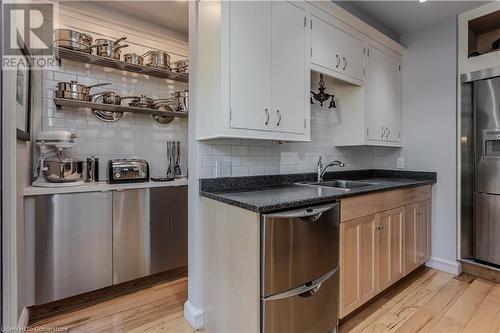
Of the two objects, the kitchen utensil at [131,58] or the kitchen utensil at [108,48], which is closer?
the kitchen utensil at [108,48]

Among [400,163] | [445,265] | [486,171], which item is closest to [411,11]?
[400,163]

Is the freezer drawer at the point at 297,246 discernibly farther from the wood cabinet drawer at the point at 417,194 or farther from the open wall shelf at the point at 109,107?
the open wall shelf at the point at 109,107

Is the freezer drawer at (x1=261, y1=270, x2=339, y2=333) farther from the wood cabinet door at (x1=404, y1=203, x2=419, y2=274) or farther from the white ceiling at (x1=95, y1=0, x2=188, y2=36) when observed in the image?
the white ceiling at (x1=95, y1=0, x2=188, y2=36)

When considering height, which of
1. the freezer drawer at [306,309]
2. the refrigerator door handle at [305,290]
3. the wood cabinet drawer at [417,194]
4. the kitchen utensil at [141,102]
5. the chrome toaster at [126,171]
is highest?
the kitchen utensil at [141,102]

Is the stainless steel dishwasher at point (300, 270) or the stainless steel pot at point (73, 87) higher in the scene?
the stainless steel pot at point (73, 87)

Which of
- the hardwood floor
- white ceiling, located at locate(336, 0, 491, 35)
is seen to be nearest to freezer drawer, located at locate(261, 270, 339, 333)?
the hardwood floor

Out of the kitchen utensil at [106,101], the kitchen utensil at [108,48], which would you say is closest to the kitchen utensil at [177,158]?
the kitchen utensil at [106,101]

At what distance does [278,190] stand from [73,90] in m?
1.98

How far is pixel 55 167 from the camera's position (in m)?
2.05

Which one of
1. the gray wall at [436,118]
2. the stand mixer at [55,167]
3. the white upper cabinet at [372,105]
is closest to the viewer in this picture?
the stand mixer at [55,167]

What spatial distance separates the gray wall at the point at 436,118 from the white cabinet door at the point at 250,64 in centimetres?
212

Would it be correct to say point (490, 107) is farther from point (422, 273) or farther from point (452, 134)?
point (422, 273)

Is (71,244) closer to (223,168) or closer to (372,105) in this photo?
(223,168)

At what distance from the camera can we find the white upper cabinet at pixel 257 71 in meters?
1.61
